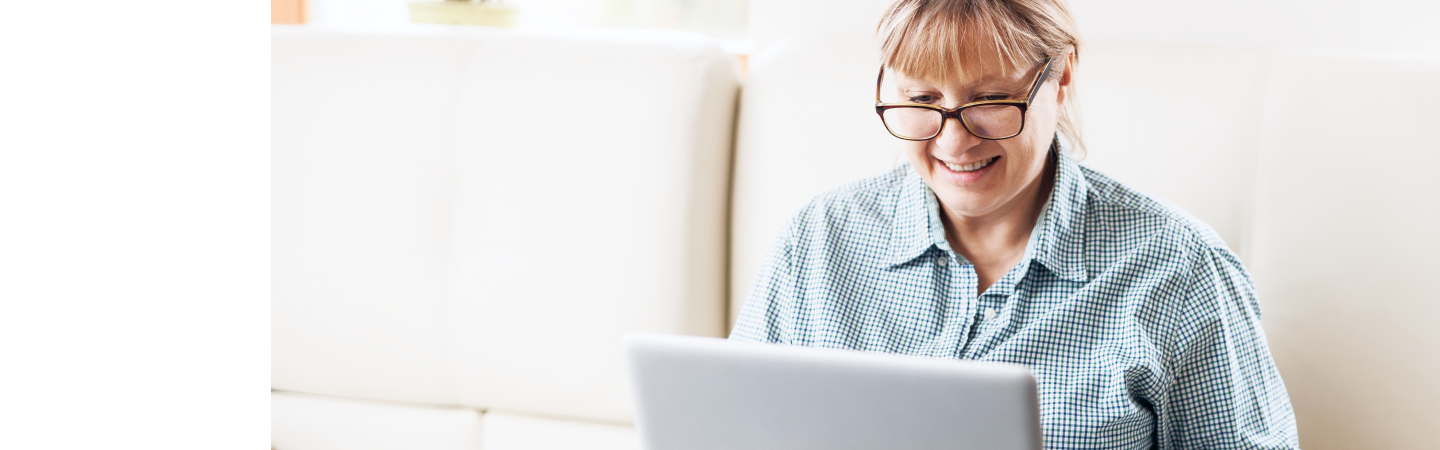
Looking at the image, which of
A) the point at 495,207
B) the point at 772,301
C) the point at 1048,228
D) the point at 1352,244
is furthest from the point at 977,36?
the point at 495,207

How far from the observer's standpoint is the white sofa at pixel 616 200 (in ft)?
3.85

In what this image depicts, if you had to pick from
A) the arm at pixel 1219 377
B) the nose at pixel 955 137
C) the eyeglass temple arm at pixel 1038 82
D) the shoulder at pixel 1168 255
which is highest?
the eyeglass temple arm at pixel 1038 82

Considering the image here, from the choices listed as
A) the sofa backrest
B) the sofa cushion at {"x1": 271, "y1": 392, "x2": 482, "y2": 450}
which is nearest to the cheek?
the sofa backrest

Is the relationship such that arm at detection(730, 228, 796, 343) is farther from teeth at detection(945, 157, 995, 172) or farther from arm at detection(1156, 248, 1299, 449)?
arm at detection(1156, 248, 1299, 449)

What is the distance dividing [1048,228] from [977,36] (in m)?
0.22

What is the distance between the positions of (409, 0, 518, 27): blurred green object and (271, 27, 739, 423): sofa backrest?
0.13 m

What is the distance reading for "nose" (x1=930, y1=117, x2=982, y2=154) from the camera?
1.03 m

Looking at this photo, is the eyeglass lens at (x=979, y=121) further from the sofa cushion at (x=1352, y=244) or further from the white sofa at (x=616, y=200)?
the sofa cushion at (x=1352, y=244)

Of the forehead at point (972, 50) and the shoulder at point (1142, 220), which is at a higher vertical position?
the forehead at point (972, 50)

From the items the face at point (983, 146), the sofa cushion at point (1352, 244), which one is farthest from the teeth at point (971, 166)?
the sofa cushion at point (1352, 244)

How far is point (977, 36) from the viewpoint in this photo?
100 centimetres

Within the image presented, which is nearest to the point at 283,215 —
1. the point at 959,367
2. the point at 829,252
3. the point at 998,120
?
the point at 829,252
